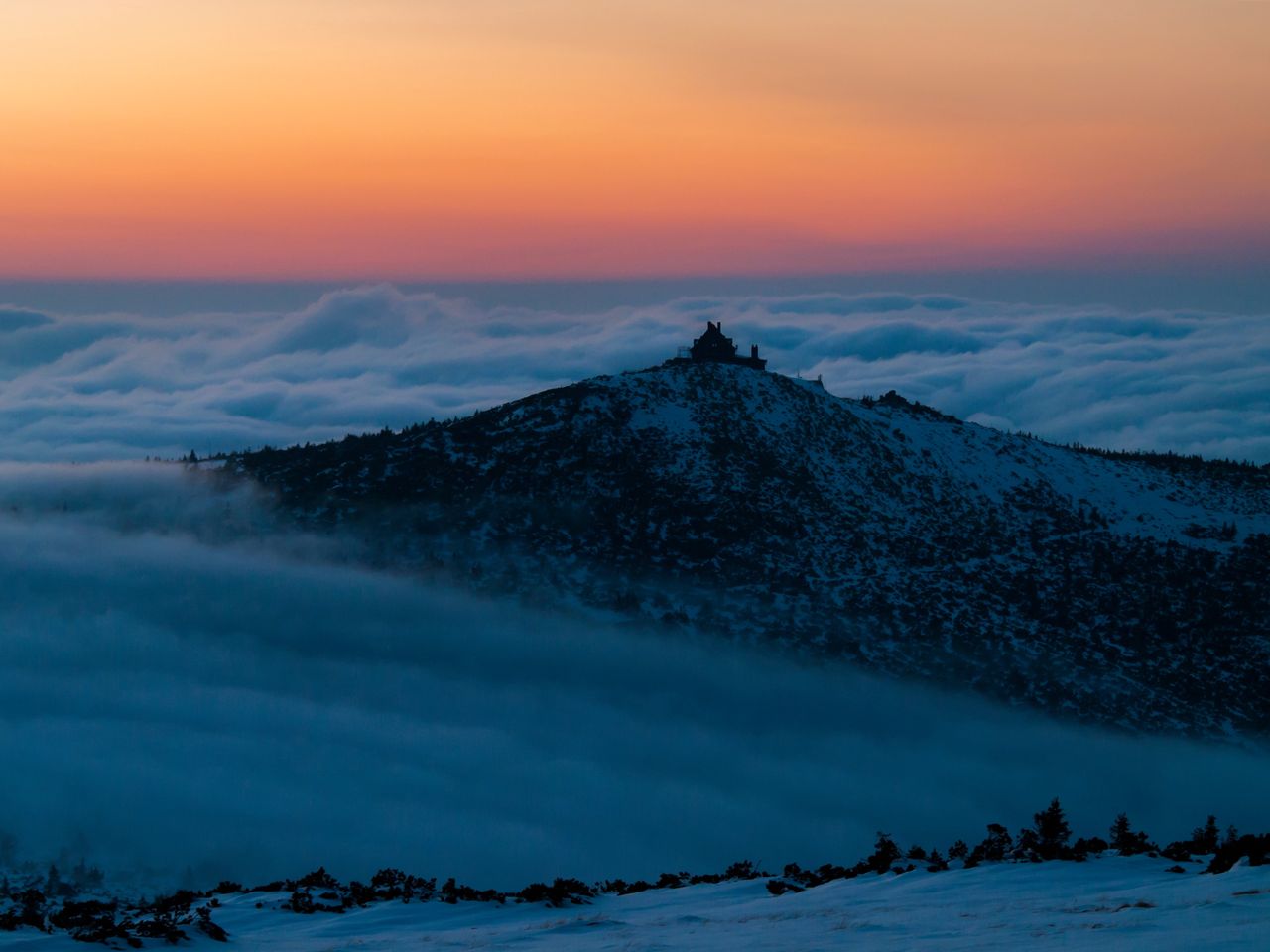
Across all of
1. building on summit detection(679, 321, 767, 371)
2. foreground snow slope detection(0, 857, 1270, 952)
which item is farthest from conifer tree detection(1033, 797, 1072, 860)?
building on summit detection(679, 321, 767, 371)

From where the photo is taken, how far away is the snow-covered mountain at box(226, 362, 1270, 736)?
7581 cm

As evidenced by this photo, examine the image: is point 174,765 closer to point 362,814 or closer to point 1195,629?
point 362,814

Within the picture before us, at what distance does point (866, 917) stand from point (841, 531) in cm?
6292

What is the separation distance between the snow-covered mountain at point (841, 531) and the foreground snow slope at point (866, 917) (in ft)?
163

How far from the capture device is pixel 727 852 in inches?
2309

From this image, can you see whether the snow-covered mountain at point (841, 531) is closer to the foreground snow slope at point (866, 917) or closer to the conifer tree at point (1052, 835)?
the conifer tree at point (1052, 835)

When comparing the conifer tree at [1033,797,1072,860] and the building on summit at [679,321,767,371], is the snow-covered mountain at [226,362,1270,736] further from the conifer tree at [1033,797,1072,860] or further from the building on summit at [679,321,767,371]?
the conifer tree at [1033,797,1072,860]

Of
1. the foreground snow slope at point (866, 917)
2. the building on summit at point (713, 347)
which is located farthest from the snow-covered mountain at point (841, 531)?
the foreground snow slope at point (866, 917)

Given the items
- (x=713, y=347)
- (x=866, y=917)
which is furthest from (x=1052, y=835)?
(x=713, y=347)

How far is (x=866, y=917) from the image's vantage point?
21.5 metres

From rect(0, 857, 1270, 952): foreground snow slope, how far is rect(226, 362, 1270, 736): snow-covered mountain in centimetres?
4977

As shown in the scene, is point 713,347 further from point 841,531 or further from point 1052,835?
point 1052,835

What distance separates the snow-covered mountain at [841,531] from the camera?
75812 mm

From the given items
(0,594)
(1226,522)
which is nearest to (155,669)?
(0,594)
